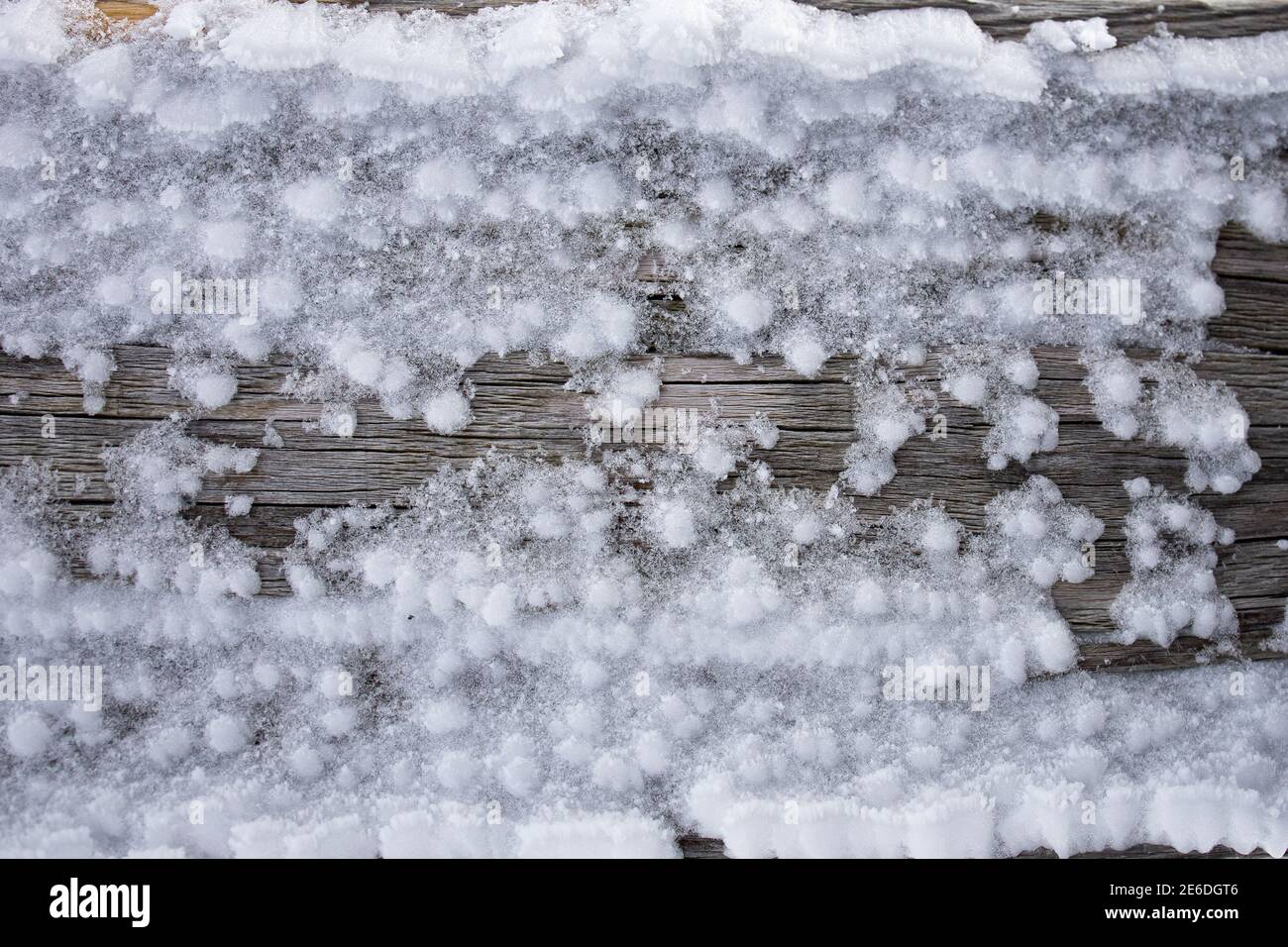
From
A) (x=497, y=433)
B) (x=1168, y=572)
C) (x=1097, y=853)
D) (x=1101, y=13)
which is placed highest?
(x=1101, y=13)

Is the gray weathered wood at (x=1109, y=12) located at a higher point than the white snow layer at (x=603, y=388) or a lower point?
higher

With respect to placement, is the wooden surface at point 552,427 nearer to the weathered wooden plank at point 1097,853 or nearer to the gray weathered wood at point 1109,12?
the gray weathered wood at point 1109,12

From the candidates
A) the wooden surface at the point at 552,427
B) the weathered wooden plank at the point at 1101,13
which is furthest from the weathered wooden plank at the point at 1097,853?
the weathered wooden plank at the point at 1101,13

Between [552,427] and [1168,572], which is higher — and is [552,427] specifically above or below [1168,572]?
above

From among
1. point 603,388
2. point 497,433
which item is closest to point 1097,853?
point 603,388

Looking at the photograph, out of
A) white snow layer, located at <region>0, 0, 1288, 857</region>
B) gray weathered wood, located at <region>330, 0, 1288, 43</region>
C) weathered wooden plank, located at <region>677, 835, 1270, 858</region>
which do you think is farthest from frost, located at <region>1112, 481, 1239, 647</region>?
gray weathered wood, located at <region>330, 0, 1288, 43</region>

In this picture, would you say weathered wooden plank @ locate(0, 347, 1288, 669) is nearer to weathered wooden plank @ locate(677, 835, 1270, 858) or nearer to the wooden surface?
the wooden surface

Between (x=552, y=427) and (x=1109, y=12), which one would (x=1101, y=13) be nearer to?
(x=1109, y=12)

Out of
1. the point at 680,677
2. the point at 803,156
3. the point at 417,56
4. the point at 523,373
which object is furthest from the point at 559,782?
the point at 417,56

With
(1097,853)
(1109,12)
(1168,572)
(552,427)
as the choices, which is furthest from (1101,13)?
(1097,853)

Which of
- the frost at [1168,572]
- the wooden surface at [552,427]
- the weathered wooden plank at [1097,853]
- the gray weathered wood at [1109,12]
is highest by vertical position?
the gray weathered wood at [1109,12]
